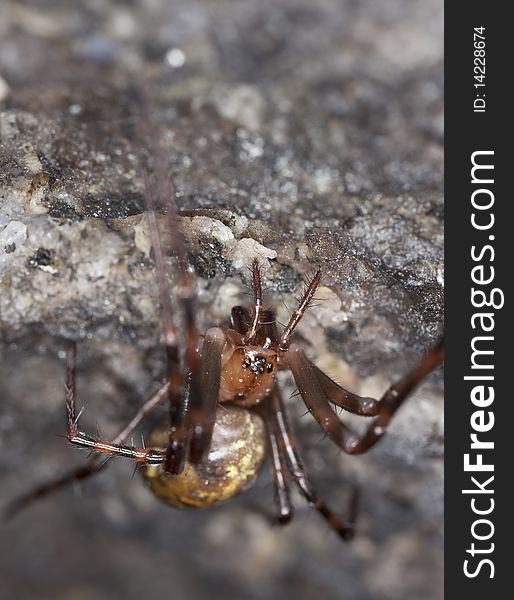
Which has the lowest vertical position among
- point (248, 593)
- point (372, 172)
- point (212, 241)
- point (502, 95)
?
point (248, 593)

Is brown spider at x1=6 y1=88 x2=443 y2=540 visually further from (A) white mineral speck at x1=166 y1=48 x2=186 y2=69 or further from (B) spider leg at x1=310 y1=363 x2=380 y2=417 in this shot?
(A) white mineral speck at x1=166 y1=48 x2=186 y2=69

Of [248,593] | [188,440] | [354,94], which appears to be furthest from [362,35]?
[248,593]

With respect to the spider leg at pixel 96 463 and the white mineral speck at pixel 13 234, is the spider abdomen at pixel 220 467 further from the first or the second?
the white mineral speck at pixel 13 234

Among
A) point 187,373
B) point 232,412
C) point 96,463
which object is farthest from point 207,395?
point 96,463

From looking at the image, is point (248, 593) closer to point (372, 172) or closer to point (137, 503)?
point (137, 503)

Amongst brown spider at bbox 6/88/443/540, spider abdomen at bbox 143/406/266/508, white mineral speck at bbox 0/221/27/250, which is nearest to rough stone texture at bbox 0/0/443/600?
white mineral speck at bbox 0/221/27/250

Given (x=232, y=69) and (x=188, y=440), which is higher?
(x=232, y=69)

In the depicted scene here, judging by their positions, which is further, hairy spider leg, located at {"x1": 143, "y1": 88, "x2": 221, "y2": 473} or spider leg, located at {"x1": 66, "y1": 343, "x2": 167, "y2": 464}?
spider leg, located at {"x1": 66, "y1": 343, "x2": 167, "y2": 464}

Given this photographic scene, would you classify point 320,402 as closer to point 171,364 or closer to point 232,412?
point 232,412
